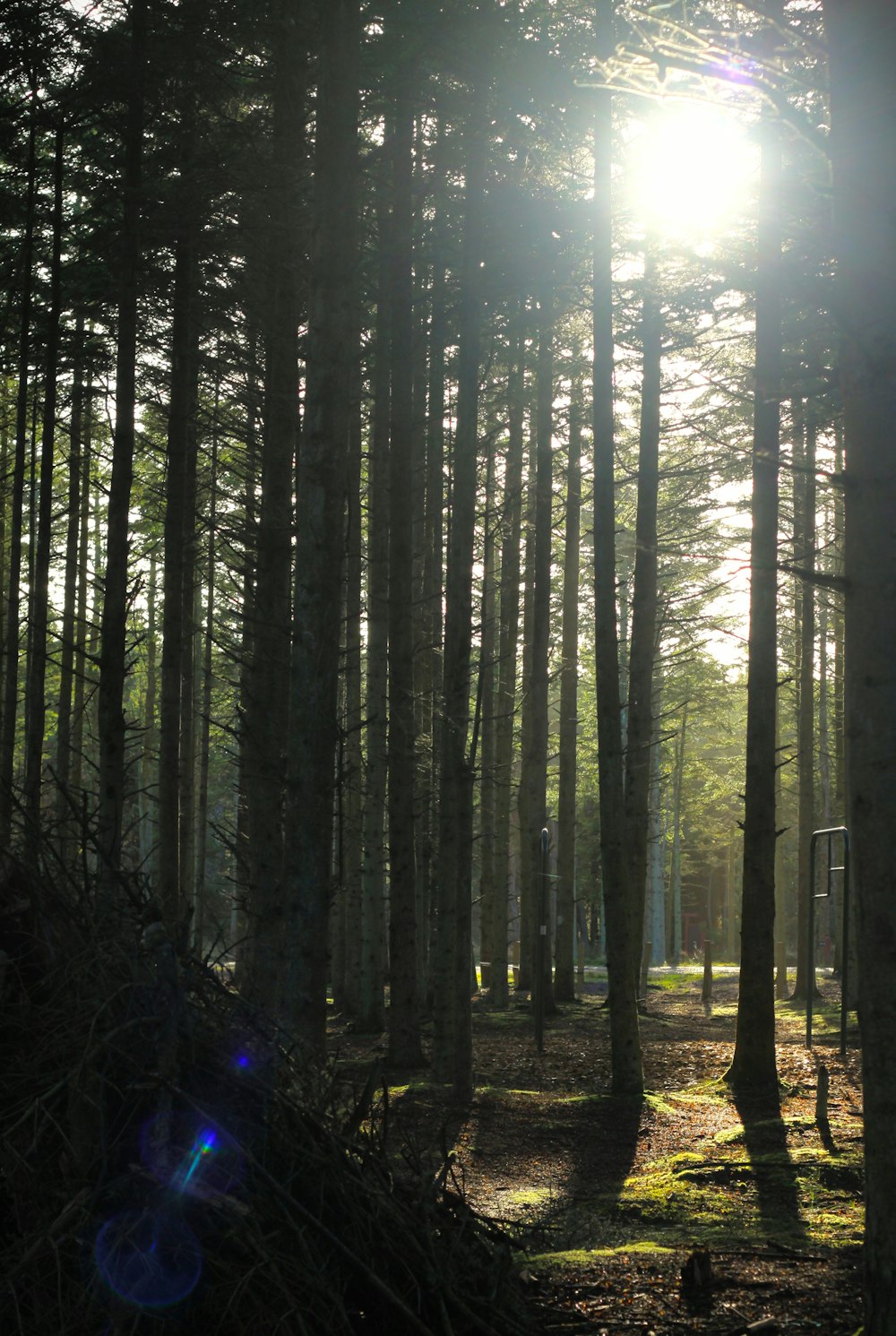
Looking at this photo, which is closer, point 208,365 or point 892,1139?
point 892,1139

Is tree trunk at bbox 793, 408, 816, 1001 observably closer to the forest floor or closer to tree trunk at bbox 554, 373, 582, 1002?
tree trunk at bbox 554, 373, 582, 1002

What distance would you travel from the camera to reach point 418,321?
1552cm

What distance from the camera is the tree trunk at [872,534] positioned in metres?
4.32

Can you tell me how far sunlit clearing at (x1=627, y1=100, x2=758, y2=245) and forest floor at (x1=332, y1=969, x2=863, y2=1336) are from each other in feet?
23.5

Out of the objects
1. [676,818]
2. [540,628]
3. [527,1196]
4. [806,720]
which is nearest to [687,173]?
[540,628]

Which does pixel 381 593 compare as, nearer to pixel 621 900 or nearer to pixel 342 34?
pixel 621 900

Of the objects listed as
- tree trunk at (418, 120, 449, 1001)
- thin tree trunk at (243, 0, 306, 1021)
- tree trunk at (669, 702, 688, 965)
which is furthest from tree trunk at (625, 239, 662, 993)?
tree trunk at (669, 702, 688, 965)

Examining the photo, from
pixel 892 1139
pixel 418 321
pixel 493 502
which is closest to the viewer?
pixel 892 1139

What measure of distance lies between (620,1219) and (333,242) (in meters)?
6.85

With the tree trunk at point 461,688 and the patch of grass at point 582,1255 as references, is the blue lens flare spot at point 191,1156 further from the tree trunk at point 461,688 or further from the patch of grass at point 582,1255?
the tree trunk at point 461,688

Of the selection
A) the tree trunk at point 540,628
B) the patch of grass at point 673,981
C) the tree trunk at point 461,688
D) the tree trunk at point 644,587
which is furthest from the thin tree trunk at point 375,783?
the patch of grass at point 673,981

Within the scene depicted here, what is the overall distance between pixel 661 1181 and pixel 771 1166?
0.82 metres

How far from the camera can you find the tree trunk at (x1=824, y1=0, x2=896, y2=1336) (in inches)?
170

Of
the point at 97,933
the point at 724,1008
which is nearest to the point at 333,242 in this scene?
the point at 97,933
